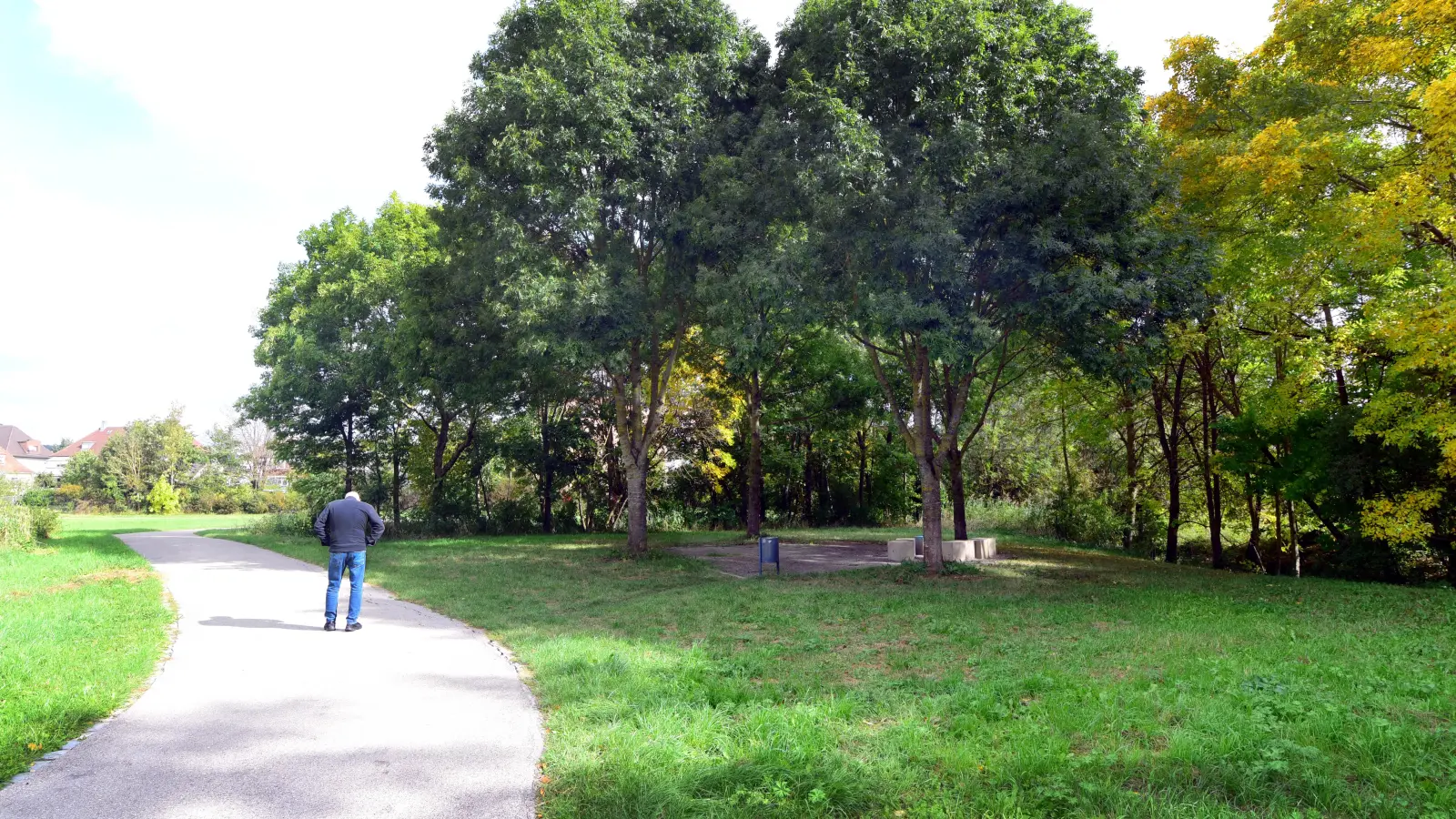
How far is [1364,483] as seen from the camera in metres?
13.6

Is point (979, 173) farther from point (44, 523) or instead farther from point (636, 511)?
point (44, 523)

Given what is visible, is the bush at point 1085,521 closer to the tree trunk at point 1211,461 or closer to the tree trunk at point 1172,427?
the tree trunk at point 1172,427

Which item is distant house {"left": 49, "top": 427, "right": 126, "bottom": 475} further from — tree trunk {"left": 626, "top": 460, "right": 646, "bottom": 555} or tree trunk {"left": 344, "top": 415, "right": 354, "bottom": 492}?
tree trunk {"left": 626, "top": 460, "right": 646, "bottom": 555}

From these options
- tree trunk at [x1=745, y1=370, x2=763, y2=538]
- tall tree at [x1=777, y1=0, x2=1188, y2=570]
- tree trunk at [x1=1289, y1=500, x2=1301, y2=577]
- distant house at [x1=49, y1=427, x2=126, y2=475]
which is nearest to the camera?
tall tree at [x1=777, y1=0, x2=1188, y2=570]

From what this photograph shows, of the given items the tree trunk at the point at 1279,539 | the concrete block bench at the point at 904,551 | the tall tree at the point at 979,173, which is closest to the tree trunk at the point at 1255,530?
the tree trunk at the point at 1279,539

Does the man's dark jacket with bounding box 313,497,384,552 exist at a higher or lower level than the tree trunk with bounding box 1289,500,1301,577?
higher

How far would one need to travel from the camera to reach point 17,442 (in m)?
87.0

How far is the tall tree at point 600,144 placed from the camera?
42.7ft

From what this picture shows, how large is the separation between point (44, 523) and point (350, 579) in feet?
56.2

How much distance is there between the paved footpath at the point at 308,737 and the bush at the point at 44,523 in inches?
617

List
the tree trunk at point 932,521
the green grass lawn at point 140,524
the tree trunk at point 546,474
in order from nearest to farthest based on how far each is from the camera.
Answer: the tree trunk at point 932,521, the green grass lawn at point 140,524, the tree trunk at point 546,474

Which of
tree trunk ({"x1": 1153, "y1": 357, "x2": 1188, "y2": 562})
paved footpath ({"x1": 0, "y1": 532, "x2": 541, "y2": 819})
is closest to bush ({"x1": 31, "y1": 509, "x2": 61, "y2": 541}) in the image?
paved footpath ({"x1": 0, "y1": 532, "x2": 541, "y2": 819})

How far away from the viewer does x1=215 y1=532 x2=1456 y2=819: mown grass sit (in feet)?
12.5

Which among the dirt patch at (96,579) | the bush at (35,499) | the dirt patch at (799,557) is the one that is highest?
the bush at (35,499)
